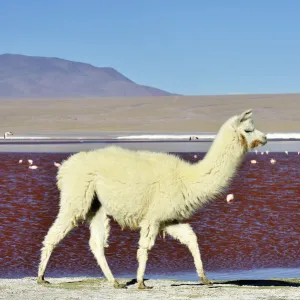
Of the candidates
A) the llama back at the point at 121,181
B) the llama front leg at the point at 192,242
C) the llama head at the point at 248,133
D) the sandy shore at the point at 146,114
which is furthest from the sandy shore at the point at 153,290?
the sandy shore at the point at 146,114

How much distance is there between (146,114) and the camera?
108 metres

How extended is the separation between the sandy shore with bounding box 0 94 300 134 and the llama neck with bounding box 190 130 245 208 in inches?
2827

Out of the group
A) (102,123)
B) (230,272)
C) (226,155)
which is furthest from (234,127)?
(102,123)

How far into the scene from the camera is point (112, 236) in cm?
1334

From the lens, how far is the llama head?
867 centimetres

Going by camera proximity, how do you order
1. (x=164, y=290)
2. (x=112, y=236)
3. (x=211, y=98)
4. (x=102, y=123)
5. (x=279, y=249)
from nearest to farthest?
(x=164, y=290)
(x=279, y=249)
(x=112, y=236)
(x=102, y=123)
(x=211, y=98)

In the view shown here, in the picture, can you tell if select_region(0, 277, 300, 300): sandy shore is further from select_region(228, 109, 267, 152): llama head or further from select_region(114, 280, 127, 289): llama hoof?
select_region(228, 109, 267, 152): llama head

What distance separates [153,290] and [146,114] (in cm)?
9924

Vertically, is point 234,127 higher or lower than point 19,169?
higher

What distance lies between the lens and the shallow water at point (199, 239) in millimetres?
10617

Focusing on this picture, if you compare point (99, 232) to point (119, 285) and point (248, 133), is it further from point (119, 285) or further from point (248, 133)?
point (248, 133)

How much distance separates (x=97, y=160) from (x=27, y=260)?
8.95 ft

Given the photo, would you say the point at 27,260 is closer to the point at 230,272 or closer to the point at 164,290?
the point at 230,272

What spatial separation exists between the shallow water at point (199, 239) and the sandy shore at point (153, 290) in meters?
1.07
